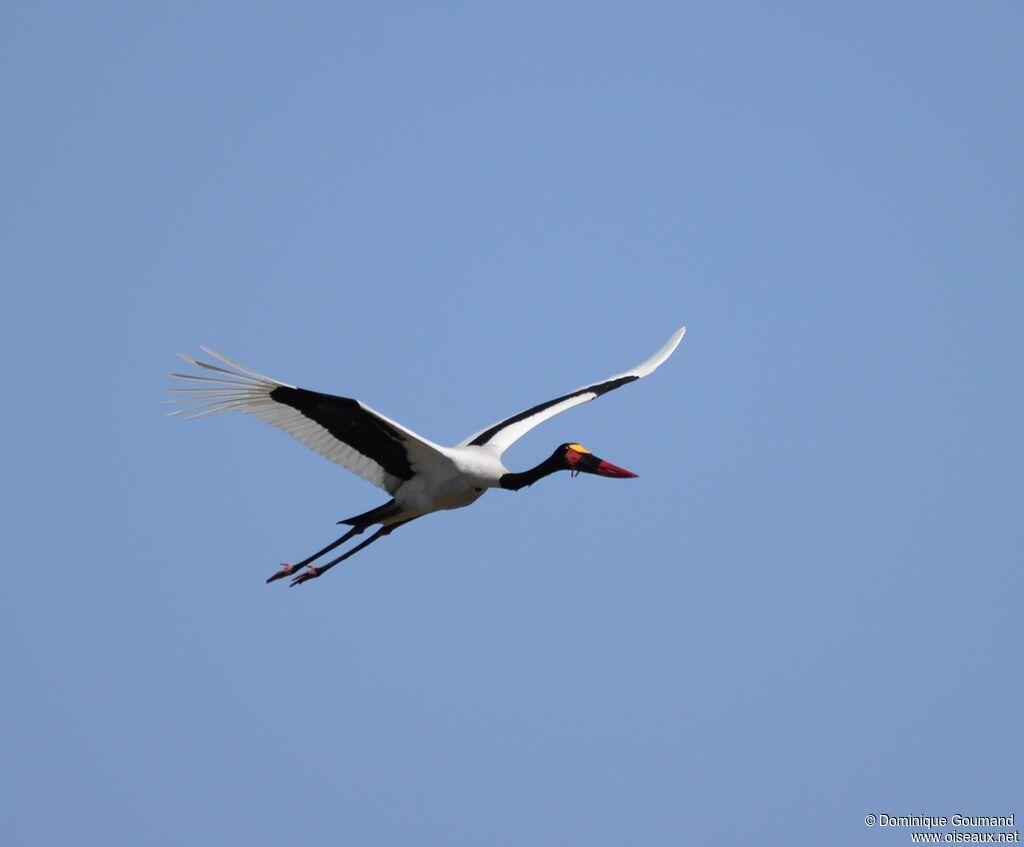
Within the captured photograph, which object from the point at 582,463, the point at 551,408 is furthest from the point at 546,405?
the point at 582,463

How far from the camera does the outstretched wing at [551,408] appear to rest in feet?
75.8

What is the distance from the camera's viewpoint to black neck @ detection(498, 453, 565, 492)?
22.0 m

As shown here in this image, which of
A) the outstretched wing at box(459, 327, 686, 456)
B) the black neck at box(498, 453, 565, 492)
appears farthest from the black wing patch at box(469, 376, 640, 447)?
the black neck at box(498, 453, 565, 492)

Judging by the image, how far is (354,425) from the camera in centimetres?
2125

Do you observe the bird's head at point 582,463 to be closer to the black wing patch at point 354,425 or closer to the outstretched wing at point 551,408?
the outstretched wing at point 551,408

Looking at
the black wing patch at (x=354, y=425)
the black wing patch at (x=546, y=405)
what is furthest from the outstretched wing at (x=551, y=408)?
the black wing patch at (x=354, y=425)

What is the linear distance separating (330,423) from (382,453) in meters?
0.78

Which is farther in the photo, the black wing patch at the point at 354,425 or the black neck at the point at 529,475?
the black neck at the point at 529,475

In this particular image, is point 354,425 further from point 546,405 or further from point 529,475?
point 546,405

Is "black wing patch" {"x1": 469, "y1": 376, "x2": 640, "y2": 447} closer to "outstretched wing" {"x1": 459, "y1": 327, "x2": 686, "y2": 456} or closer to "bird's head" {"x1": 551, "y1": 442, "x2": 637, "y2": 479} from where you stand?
"outstretched wing" {"x1": 459, "y1": 327, "x2": 686, "y2": 456}

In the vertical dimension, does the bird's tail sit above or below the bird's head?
below

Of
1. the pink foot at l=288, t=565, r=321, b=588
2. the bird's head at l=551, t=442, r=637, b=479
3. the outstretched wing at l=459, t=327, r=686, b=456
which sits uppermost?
the outstretched wing at l=459, t=327, r=686, b=456

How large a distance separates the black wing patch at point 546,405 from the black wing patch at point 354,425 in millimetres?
1351

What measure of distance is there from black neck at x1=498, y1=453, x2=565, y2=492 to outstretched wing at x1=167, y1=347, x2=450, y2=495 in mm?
935
